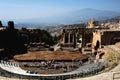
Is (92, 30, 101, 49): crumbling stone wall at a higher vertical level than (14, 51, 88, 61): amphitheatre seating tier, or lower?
higher

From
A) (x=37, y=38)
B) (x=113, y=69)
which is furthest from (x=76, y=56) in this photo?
(x=37, y=38)

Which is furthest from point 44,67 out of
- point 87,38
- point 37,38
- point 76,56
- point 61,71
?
point 37,38

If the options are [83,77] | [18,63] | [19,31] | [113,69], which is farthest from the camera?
[19,31]

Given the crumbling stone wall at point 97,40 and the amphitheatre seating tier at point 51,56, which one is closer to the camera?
the amphitheatre seating tier at point 51,56

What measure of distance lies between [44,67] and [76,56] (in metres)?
8.70

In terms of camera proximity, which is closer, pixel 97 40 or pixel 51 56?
pixel 51 56

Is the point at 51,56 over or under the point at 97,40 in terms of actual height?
under

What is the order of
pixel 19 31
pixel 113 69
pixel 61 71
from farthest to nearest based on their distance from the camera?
1. pixel 19 31
2. pixel 61 71
3. pixel 113 69

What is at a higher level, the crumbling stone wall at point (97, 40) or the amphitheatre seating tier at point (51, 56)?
the crumbling stone wall at point (97, 40)

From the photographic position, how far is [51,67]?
40.6 meters

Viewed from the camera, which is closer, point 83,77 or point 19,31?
point 83,77

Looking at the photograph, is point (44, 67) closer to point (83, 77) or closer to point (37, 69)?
point (37, 69)

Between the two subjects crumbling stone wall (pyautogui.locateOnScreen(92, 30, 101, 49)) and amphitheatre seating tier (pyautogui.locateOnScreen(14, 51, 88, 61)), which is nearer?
amphitheatre seating tier (pyautogui.locateOnScreen(14, 51, 88, 61))

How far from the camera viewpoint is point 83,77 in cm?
3084
